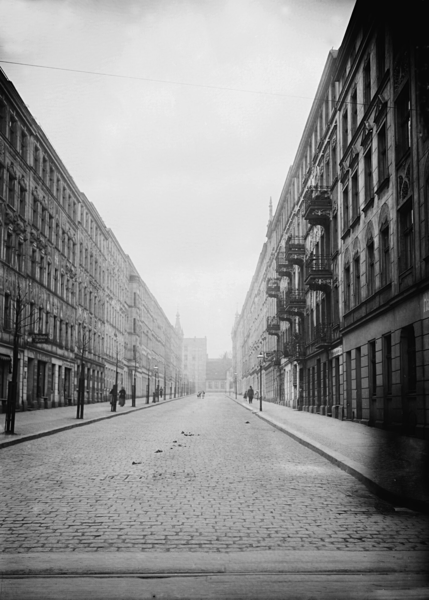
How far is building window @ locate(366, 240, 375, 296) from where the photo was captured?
944 inches

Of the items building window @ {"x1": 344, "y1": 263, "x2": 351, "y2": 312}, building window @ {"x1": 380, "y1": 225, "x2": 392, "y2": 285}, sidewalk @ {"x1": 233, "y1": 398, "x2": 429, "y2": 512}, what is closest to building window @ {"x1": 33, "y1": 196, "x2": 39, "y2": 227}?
building window @ {"x1": 344, "y1": 263, "x2": 351, "y2": 312}

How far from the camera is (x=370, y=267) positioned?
24.4m

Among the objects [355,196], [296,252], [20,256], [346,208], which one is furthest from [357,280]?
[20,256]

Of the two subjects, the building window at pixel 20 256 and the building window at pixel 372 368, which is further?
Answer: the building window at pixel 20 256

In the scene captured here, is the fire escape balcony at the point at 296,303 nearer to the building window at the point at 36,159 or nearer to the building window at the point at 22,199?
the building window at the point at 22,199

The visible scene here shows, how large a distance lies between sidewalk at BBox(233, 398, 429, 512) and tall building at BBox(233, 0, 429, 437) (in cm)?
142

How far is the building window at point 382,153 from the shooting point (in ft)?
73.7

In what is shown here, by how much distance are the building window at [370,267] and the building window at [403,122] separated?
14.5 ft

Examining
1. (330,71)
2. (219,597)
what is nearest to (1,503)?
(219,597)

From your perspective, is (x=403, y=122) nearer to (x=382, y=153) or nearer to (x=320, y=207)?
(x=382, y=153)

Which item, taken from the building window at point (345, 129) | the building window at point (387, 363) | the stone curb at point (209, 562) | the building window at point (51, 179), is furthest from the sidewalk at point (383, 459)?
the building window at point (51, 179)

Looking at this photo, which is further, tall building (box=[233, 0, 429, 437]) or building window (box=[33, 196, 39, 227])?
building window (box=[33, 196, 39, 227])

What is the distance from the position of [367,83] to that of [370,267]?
669 centimetres

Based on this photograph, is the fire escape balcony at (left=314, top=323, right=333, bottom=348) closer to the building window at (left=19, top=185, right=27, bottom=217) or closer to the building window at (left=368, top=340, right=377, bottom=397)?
the building window at (left=368, top=340, right=377, bottom=397)
